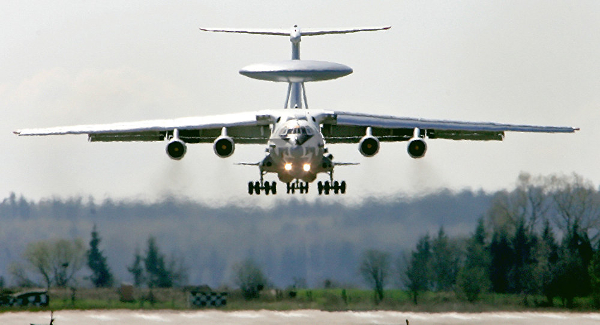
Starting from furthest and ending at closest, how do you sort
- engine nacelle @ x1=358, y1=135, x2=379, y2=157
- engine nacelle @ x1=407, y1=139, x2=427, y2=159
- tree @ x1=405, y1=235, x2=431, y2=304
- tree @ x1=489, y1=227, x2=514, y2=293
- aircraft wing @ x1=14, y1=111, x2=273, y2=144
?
1. tree @ x1=489, y1=227, x2=514, y2=293
2. tree @ x1=405, y1=235, x2=431, y2=304
3. aircraft wing @ x1=14, y1=111, x2=273, y2=144
4. engine nacelle @ x1=407, y1=139, x2=427, y2=159
5. engine nacelle @ x1=358, y1=135, x2=379, y2=157

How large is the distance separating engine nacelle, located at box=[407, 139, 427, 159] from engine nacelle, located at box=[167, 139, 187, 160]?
7150mm

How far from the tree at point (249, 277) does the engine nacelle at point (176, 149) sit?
19.0ft

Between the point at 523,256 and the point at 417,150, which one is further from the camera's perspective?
the point at 523,256

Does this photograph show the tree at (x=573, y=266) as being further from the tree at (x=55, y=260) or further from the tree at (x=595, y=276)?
the tree at (x=55, y=260)

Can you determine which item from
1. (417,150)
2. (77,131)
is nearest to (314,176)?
(417,150)

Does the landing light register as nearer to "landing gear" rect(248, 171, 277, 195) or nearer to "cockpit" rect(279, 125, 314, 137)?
"cockpit" rect(279, 125, 314, 137)

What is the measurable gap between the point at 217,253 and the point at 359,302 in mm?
5064

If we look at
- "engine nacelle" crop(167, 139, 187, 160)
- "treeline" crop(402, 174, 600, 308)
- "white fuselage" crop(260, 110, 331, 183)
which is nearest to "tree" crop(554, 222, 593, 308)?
"treeline" crop(402, 174, 600, 308)

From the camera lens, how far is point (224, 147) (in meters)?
54.7

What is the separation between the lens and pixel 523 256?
60250 millimetres

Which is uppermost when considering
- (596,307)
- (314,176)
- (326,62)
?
(326,62)

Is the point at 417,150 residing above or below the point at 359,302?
above

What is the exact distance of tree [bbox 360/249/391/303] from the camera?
58.4m

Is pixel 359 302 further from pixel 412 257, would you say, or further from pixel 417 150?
pixel 417 150
